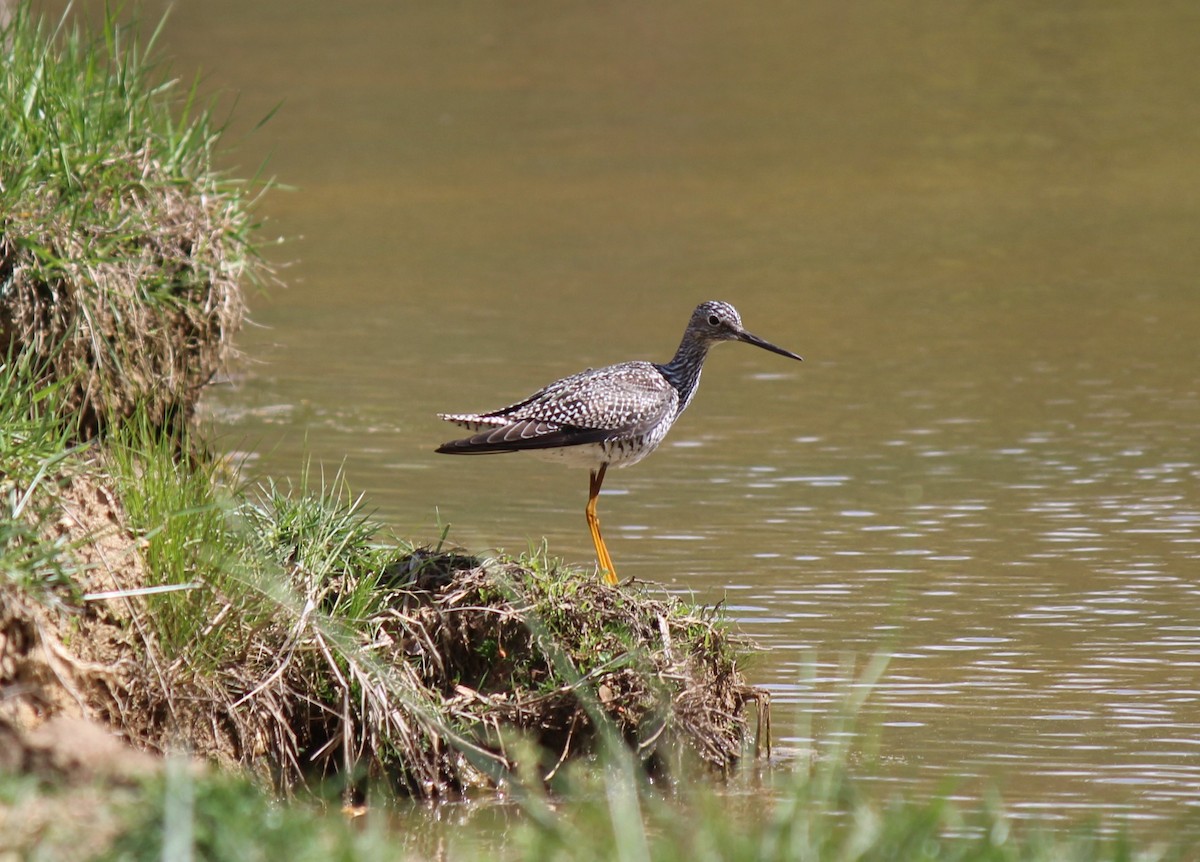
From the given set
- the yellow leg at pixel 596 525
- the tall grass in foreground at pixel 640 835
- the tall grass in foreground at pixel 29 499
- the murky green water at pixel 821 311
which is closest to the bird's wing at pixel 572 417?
the yellow leg at pixel 596 525

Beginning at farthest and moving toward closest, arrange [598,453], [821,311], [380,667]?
[821,311] < [598,453] < [380,667]

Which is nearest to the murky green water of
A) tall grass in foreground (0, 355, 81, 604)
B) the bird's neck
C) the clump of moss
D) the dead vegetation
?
the dead vegetation

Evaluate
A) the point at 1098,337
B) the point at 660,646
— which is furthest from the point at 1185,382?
the point at 660,646

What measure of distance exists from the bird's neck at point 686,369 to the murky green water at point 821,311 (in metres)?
0.82

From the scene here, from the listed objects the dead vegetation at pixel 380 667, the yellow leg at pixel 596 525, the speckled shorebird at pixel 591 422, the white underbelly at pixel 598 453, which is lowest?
the dead vegetation at pixel 380 667

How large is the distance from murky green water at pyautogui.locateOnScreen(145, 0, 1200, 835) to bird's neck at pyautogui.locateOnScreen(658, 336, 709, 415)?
823 millimetres

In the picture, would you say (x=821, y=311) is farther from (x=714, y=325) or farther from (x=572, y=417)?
(x=572, y=417)

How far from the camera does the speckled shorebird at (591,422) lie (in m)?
7.40

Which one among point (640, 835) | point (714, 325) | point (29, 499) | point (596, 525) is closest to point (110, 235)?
point (596, 525)

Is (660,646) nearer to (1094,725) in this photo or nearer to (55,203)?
(1094,725)

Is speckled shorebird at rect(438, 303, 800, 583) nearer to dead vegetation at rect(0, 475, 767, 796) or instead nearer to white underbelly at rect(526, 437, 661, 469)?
white underbelly at rect(526, 437, 661, 469)

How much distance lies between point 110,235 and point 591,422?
7.54 feet

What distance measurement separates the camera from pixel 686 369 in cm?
821

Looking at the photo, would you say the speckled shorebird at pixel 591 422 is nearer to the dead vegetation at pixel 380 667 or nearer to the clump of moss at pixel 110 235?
the dead vegetation at pixel 380 667
